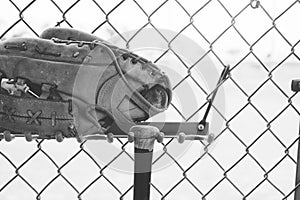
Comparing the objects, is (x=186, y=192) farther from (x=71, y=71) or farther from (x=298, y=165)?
(x=71, y=71)

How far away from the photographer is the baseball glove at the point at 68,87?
970 mm

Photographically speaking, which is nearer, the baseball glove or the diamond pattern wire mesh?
the baseball glove

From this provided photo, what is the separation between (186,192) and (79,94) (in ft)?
3.17

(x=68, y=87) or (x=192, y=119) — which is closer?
(x=68, y=87)

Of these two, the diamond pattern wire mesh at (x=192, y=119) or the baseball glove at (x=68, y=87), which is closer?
the baseball glove at (x=68, y=87)

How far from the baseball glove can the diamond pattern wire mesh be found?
0.53ft

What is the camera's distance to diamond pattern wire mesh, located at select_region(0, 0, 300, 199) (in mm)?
1188

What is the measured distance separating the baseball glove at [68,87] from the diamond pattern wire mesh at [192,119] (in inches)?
6.3

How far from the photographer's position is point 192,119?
1.28 meters

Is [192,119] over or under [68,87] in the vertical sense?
under

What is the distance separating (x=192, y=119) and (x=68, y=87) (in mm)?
413

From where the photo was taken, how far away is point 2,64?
38.2 inches

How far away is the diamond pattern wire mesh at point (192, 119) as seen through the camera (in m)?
1.19

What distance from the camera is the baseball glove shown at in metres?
0.97
